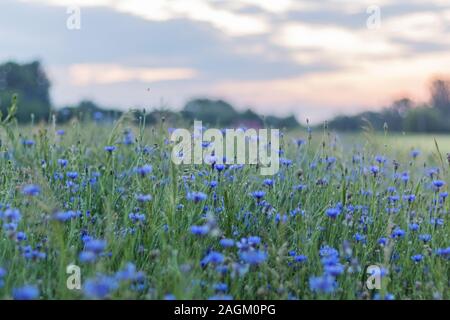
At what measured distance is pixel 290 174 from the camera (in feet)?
12.5

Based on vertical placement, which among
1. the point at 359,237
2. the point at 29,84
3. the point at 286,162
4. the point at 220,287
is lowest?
the point at 220,287

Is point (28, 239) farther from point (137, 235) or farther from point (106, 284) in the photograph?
point (106, 284)

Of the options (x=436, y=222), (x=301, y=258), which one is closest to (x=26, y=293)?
(x=301, y=258)

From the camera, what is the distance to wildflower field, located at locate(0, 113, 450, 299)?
8.36ft

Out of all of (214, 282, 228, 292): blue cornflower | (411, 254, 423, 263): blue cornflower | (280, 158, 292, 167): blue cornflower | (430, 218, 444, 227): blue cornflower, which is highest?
(280, 158, 292, 167): blue cornflower

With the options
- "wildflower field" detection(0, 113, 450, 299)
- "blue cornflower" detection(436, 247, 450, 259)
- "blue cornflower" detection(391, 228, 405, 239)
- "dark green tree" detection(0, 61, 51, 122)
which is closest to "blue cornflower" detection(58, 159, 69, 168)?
"wildflower field" detection(0, 113, 450, 299)

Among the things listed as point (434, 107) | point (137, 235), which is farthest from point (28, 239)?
point (434, 107)

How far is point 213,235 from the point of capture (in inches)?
112

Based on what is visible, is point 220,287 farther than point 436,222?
No

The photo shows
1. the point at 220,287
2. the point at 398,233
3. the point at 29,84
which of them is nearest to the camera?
the point at 220,287

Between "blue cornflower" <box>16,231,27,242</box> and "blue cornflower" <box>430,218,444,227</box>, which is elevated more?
"blue cornflower" <box>16,231,27,242</box>

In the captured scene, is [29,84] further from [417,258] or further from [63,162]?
[417,258]

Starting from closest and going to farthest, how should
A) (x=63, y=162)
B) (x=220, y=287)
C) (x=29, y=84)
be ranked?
(x=220, y=287) < (x=63, y=162) < (x=29, y=84)

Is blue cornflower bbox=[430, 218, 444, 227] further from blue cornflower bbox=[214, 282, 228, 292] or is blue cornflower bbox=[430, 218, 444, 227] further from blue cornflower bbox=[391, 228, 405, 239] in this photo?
blue cornflower bbox=[214, 282, 228, 292]
